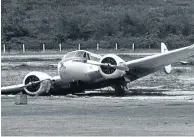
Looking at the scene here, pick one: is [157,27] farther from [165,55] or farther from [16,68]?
[165,55]

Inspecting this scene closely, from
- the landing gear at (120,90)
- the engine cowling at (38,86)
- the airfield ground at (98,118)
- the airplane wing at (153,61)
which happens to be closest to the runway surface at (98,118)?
the airfield ground at (98,118)

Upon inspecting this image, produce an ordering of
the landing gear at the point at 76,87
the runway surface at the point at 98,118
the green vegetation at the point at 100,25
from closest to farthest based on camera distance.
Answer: the runway surface at the point at 98,118 → the landing gear at the point at 76,87 → the green vegetation at the point at 100,25

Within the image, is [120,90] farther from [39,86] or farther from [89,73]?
[39,86]

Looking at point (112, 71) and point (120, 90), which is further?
point (120, 90)

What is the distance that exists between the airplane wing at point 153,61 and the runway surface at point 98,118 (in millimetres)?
6981

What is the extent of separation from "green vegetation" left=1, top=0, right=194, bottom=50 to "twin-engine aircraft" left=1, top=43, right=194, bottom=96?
33.1m

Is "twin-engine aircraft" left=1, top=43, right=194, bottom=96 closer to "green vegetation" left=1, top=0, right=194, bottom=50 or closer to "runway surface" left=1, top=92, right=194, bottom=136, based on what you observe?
"runway surface" left=1, top=92, right=194, bottom=136

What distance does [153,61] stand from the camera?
1344 inches

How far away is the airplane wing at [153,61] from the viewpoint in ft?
111

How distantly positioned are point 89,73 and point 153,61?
2.70m

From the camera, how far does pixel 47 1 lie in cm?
9775

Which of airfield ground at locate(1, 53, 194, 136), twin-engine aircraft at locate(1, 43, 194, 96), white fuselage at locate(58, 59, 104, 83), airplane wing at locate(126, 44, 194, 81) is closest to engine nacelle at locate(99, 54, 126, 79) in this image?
twin-engine aircraft at locate(1, 43, 194, 96)

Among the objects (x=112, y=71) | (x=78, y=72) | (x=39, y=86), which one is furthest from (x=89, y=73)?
(x=39, y=86)

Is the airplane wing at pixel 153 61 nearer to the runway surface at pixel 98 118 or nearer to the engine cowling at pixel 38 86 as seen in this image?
the engine cowling at pixel 38 86
